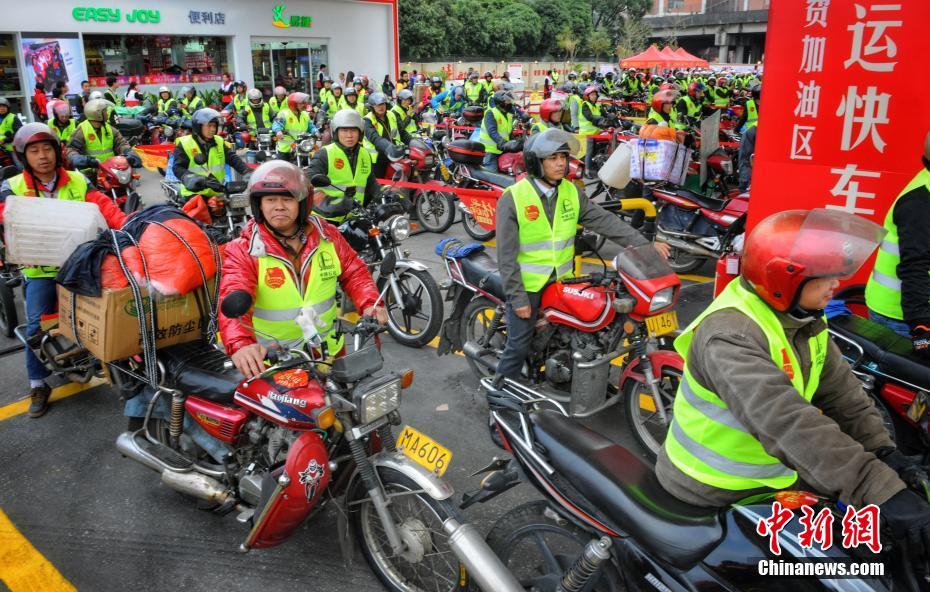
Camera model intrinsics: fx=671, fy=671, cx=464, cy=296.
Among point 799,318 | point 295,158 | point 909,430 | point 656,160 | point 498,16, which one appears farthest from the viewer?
point 498,16

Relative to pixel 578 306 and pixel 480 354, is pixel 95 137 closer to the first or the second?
pixel 480 354

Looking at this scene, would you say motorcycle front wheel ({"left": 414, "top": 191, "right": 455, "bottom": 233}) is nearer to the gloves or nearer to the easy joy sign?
the easy joy sign

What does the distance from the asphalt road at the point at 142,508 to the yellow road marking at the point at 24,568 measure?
2 cm

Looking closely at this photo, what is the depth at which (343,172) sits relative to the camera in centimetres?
673

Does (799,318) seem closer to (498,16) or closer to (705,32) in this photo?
(498,16)

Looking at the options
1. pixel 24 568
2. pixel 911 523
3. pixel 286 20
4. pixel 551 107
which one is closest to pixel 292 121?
pixel 551 107

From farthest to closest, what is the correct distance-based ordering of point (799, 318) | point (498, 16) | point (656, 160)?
point (498, 16)
point (656, 160)
point (799, 318)

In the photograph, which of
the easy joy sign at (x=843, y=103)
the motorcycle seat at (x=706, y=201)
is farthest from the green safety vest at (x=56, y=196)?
the motorcycle seat at (x=706, y=201)

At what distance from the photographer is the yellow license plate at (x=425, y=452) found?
9.30ft

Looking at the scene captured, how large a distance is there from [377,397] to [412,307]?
295 cm

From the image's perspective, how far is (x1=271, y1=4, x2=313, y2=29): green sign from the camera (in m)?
28.3

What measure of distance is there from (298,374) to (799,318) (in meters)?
2.03

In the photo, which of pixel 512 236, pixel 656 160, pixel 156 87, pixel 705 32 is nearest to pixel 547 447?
pixel 512 236

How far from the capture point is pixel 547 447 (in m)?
2.46
